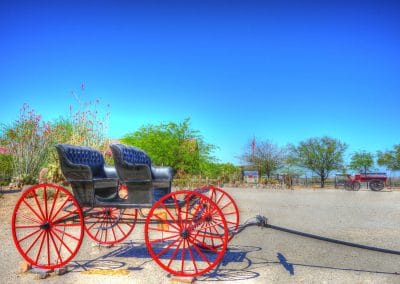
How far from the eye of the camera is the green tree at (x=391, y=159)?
43234 millimetres

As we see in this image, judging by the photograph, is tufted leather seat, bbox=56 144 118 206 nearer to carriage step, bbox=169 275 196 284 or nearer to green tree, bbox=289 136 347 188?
carriage step, bbox=169 275 196 284

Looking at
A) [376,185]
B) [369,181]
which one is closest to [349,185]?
[369,181]

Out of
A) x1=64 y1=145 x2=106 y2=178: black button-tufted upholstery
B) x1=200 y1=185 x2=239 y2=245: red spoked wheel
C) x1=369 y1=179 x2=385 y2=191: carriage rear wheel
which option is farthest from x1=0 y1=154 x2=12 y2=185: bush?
x1=369 y1=179 x2=385 y2=191: carriage rear wheel

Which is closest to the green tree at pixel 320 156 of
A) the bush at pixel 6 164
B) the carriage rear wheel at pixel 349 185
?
the carriage rear wheel at pixel 349 185

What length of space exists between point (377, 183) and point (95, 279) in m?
26.4

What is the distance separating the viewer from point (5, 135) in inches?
750

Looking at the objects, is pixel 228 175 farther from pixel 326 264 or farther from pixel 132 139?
pixel 326 264

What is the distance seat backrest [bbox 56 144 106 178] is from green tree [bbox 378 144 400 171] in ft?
147

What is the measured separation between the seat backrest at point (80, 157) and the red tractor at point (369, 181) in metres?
25.0

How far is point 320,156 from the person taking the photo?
43719 millimetres

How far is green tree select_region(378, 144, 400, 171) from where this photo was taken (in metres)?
43.2

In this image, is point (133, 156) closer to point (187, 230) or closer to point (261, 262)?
point (187, 230)

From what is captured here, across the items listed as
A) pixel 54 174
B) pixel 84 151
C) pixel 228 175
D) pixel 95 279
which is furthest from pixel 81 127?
pixel 228 175

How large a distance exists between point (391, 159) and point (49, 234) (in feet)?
151
